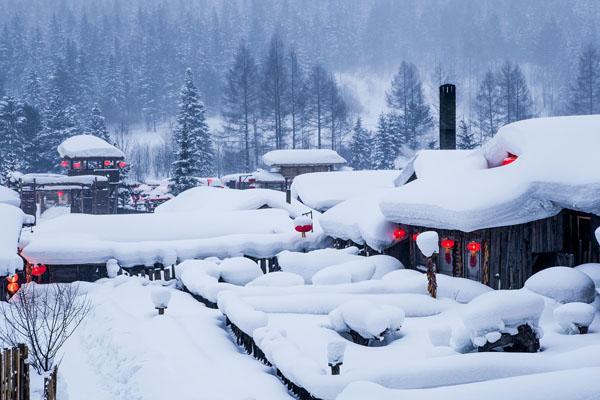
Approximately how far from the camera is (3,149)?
5822 cm

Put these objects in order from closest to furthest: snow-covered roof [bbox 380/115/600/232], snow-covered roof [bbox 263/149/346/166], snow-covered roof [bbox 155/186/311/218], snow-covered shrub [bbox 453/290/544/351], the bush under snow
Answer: snow-covered shrub [bbox 453/290/544/351], the bush under snow, snow-covered roof [bbox 380/115/600/232], snow-covered roof [bbox 155/186/311/218], snow-covered roof [bbox 263/149/346/166]

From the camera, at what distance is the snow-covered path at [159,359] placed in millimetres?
10312

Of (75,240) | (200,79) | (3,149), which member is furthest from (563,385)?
(200,79)

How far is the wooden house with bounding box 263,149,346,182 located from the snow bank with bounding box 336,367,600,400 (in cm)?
4014

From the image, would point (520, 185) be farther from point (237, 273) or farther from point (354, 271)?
point (237, 273)

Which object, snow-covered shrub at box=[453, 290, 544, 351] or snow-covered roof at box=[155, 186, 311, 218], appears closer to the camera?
snow-covered shrub at box=[453, 290, 544, 351]

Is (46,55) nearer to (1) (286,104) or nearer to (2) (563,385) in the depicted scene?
(1) (286,104)

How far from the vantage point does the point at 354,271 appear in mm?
18656

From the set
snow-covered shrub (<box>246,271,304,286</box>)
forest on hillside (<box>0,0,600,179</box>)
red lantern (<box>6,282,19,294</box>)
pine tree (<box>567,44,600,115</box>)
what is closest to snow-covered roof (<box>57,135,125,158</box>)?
forest on hillside (<box>0,0,600,179</box>)

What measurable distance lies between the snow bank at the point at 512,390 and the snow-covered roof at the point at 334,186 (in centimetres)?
2327

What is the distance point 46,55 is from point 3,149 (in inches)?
1881

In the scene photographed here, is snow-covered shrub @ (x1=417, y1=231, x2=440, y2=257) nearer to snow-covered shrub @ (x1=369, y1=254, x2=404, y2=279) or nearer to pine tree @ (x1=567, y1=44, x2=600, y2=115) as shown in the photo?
snow-covered shrub @ (x1=369, y1=254, x2=404, y2=279)

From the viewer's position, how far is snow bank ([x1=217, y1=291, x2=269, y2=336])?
42.4ft

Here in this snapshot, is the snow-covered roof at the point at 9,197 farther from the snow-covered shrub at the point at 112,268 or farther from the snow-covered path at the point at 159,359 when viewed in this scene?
the snow-covered path at the point at 159,359
